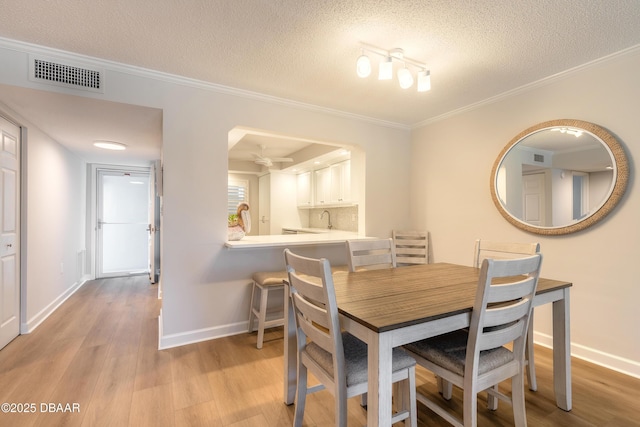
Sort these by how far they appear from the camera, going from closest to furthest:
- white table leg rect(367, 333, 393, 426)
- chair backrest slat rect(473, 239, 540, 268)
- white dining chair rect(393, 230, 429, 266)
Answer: white table leg rect(367, 333, 393, 426)
chair backrest slat rect(473, 239, 540, 268)
white dining chair rect(393, 230, 429, 266)

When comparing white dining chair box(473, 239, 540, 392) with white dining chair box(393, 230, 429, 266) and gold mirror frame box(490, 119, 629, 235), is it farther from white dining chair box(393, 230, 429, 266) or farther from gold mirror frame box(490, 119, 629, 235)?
white dining chair box(393, 230, 429, 266)

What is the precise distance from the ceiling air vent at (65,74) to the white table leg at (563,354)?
139 inches

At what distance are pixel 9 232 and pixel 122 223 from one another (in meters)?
2.85

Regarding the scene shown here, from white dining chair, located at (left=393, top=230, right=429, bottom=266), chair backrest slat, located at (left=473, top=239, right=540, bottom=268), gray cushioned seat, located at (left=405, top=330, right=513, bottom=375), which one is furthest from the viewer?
white dining chair, located at (left=393, top=230, right=429, bottom=266)

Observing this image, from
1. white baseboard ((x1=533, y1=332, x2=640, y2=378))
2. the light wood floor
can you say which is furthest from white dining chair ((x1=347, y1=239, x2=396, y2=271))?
white baseboard ((x1=533, y1=332, x2=640, y2=378))

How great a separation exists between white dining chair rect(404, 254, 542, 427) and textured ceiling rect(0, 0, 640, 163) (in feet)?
4.92

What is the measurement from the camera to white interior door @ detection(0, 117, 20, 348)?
2469 millimetres

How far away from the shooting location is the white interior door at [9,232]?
2469mm

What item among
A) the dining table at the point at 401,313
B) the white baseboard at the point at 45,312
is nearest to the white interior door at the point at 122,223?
the white baseboard at the point at 45,312

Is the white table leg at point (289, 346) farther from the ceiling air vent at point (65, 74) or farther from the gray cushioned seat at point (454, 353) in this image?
the ceiling air vent at point (65, 74)

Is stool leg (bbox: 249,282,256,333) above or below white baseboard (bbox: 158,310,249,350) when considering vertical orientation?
above

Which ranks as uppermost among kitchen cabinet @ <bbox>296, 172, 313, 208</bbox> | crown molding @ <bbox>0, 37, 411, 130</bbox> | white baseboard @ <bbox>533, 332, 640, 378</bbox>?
crown molding @ <bbox>0, 37, 411, 130</bbox>

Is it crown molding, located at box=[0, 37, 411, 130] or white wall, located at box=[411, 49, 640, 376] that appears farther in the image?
white wall, located at box=[411, 49, 640, 376]

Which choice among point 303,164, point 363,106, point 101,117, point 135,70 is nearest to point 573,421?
point 363,106
